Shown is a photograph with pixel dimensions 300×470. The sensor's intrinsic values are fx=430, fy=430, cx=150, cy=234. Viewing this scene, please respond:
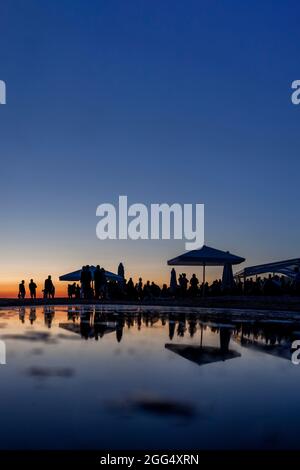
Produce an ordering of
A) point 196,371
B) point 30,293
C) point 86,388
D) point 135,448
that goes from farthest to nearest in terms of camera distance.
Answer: point 30,293 < point 196,371 < point 86,388 < point 135,448

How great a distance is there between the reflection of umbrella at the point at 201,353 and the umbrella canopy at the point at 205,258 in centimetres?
1726

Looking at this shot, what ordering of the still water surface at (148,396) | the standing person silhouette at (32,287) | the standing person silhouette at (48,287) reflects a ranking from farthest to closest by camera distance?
1. the standing person silhouette at (48,287)
2. the standing person silhouette at (32,287)
3. the still water surface at (148,396)

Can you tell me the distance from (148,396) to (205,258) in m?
20.7

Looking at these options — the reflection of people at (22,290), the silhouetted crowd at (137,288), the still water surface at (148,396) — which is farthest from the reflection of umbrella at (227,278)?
the still water surface at (148,396)

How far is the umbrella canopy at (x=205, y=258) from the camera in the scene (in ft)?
78.8

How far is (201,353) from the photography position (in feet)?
19.7

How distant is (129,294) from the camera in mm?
30141

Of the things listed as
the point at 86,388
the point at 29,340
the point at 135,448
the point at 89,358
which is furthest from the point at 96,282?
the point at 135,448

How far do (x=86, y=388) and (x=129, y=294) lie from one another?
26455mm

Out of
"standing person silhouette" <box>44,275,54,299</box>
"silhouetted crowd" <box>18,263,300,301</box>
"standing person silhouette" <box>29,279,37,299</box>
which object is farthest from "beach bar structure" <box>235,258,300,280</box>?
"standing person silhouette" <box>29,279,37,299</box>

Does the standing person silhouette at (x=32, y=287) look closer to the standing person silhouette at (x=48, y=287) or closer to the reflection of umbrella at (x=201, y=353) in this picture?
the standing person silhouette at (x=48, y=287)

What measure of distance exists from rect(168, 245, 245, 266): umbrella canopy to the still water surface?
17.0 metres
